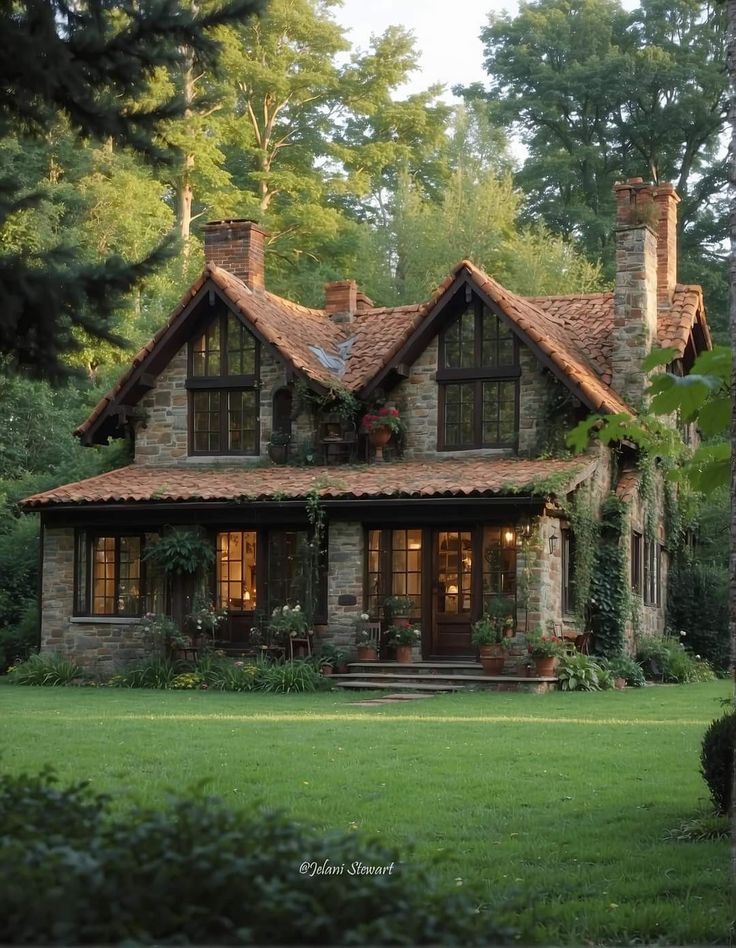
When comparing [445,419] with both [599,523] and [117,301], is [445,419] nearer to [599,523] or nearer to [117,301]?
[599,523]

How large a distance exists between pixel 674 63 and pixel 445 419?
20767 mm

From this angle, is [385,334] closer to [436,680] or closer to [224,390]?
[224,390]

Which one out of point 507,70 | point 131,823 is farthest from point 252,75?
point 131,823

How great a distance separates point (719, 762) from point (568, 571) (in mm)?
13292

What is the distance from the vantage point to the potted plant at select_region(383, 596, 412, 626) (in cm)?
2172

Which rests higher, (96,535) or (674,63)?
(674,63)

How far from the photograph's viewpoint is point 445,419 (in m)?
23.6

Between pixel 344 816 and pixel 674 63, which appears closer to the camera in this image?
pixel 344 816

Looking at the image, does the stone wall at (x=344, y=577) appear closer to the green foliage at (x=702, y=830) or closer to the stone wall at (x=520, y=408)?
the stone wall at (x=520, y=408)

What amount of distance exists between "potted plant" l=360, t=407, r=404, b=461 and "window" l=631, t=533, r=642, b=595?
14.6 feet

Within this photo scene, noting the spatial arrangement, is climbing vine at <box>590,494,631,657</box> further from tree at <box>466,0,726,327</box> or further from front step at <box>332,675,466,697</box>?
tree at <box>466,0,726,327</box>

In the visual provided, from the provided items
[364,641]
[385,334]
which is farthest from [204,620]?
[385,334]

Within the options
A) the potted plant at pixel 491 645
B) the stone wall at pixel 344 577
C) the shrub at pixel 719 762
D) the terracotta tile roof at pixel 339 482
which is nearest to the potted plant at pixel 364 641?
the stone wall at pixel 344 577

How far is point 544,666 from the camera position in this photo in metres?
20.4
